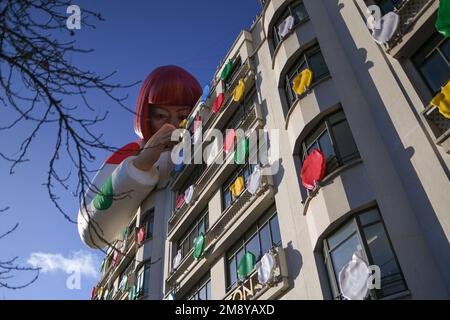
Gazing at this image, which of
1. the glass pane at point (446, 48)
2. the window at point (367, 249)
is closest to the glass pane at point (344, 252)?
the window at point (367, 249)

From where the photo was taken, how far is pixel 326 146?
1291 centimetres

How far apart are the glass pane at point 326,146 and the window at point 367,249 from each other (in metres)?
2.30

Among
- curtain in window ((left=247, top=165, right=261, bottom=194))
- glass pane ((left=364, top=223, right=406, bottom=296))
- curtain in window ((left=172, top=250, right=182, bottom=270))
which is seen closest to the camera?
glass pane ((left=364, top=223, right=406, bottom=296))

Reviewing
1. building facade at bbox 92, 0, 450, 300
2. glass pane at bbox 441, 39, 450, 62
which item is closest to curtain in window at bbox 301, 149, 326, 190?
building facade at bbox 92, 0, 450, 300

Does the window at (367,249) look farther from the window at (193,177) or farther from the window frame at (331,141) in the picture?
the window at (193,177)

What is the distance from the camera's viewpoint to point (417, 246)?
947 cm

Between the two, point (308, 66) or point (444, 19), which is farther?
point (308, 66)

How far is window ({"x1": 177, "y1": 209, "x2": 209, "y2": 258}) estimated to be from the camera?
66.1 feet

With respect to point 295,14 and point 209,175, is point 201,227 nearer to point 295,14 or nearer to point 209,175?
point 209,175

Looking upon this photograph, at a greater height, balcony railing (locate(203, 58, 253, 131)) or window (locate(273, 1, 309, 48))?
balcony railing (locate(203, 58, 253, 131))

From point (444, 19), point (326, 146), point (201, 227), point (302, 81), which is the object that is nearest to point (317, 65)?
point (302, 81)

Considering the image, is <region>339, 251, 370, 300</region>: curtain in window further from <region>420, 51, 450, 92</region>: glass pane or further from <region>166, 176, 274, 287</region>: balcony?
<region>166, 176, 274, 287</region>: balcony

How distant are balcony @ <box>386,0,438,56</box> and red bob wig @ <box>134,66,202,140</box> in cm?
1610

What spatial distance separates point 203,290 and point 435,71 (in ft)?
39.3
